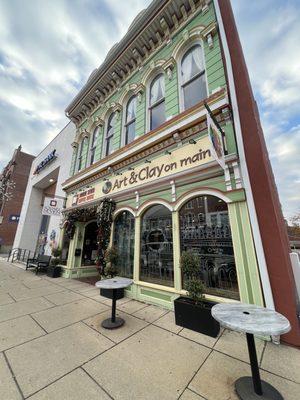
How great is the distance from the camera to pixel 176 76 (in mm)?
6531

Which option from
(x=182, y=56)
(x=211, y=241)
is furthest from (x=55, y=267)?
(x=182, y=56)

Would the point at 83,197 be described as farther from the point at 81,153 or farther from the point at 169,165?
the point at 169,165

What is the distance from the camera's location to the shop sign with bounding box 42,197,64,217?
381 inches

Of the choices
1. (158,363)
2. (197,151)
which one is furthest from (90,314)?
(197,151)

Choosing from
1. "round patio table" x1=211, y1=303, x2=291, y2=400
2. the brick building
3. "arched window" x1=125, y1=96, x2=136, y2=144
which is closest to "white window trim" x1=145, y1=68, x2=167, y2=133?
"arched window" x1=125, y1=96, x2=136, y2=144

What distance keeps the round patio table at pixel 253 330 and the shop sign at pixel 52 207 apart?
9669 millimetres

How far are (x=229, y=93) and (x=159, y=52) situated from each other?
426 centimetres

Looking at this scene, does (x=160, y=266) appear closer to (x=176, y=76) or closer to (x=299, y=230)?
(x=176, y=76)

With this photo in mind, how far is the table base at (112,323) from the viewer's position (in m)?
3.87

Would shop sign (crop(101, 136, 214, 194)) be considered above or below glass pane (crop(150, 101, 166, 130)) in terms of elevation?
below

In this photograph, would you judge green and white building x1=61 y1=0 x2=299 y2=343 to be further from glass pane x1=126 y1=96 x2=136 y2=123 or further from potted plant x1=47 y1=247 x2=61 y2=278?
potted plant x1=47 y1=247 x2=61 y2=278

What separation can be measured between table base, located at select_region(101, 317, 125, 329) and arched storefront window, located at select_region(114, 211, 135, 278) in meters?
2.13

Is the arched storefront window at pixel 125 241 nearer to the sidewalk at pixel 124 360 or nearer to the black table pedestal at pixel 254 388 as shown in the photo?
the sidewalk at pixel 124 360

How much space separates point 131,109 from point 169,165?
171 inches
